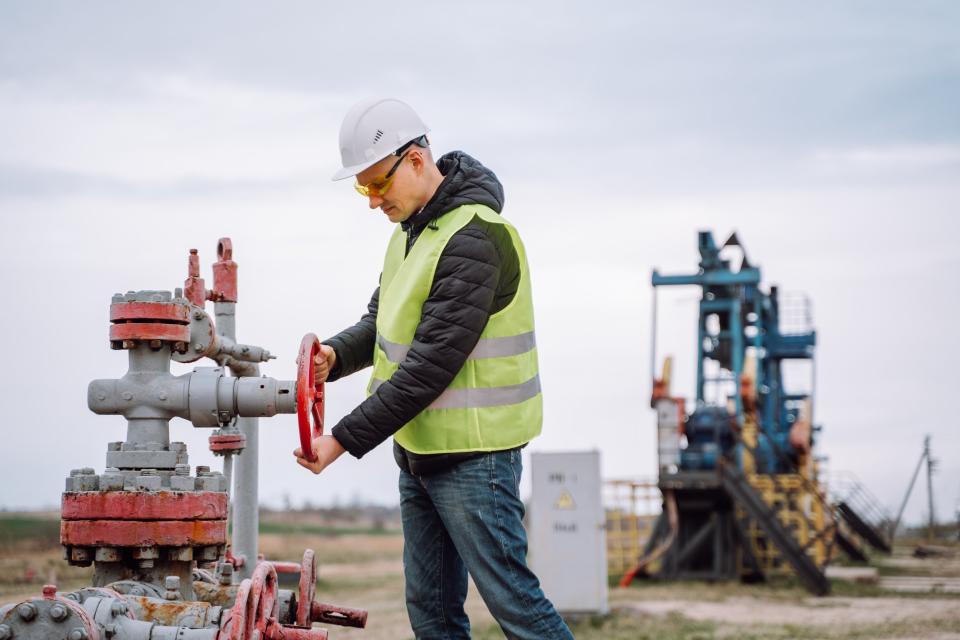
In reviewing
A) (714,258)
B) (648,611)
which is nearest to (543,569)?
(648,611)

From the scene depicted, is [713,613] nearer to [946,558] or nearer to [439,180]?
[439,180]

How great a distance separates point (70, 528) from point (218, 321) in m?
1.51

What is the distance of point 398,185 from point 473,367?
62cm

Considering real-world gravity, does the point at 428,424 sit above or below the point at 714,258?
below

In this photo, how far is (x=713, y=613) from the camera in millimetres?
12195

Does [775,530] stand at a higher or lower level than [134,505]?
lower

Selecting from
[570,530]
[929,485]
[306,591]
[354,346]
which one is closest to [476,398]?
[354,346]

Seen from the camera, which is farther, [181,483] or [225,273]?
[225,273]

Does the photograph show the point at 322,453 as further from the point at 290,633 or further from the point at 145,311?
the point at 145,311

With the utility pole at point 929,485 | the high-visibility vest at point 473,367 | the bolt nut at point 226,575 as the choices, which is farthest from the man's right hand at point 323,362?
the utility pole at point 929,485

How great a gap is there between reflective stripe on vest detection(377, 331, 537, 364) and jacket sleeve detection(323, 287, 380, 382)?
0.27 metres

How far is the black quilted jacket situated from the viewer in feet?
12.0

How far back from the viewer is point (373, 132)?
382 cm

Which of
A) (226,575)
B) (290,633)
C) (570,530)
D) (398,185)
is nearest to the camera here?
(290,633)
